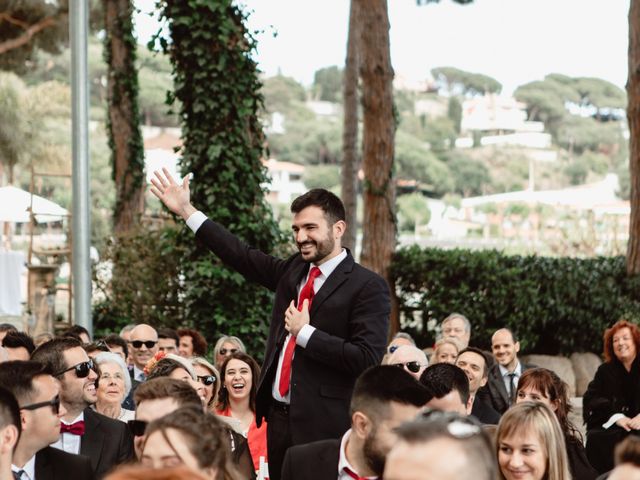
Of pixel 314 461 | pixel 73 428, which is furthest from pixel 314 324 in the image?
pixel 73 428

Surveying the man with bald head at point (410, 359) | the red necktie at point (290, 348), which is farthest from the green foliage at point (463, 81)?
the red necktie at point (290, 348)

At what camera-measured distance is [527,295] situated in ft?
53.8

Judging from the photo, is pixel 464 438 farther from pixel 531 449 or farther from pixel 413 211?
pixel 413 211

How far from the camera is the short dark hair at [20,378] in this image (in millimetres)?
5215

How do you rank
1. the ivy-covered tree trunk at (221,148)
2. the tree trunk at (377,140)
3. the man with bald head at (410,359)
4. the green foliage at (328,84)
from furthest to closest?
the green foliage at (328,84), the tree trunk at (377,140), the ivy-covered tree trunk at (221,148), the man with bald head at (410,359)

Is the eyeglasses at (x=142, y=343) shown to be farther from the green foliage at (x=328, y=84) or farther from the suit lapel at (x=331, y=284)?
the green foliage at (x=328, y=84)

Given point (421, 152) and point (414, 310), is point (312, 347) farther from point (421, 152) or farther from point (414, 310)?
point (421, 152)

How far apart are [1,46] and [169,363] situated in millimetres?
28805

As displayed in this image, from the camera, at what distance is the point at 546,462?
5.46m

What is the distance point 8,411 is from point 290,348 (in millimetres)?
1774

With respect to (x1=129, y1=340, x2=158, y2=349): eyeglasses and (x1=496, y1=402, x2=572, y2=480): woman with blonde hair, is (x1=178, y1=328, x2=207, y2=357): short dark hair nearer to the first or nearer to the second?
(x1=129, y1=340, x2=158, y2=349): eyeglasses

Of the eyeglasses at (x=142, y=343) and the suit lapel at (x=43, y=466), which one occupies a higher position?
the suit lapel at (x=43, y=466)

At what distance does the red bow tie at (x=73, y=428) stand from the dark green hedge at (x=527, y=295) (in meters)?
10.5

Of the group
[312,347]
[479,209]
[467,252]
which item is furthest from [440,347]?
[479,209]
